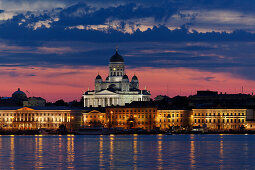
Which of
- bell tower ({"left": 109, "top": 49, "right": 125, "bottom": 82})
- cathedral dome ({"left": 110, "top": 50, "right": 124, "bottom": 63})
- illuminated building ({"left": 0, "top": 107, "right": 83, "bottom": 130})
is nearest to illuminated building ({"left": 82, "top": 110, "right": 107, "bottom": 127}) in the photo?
illuminated building ({"left": 0, "top": 107, "right": 83, "bottom": 130})

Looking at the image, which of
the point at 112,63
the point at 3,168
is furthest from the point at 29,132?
the point at 3,168

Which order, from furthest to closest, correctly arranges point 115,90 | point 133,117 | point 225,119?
1. point 115,90
2. point 133,117
3. point 225,119

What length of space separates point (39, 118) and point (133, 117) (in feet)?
70.1

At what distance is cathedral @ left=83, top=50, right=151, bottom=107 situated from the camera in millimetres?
185625

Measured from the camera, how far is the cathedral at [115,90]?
186m

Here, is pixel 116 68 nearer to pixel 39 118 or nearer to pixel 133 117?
pixel 39 118

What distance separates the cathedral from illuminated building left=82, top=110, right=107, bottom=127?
32.3 feet

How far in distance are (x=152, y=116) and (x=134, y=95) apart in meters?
22.9

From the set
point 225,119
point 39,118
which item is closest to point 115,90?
point 39,118

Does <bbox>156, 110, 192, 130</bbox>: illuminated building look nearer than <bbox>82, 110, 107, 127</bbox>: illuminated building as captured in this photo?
Yes

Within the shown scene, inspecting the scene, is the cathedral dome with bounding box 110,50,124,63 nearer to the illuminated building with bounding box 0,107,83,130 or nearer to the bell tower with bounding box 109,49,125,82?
the bell tower with bounding box 109,49,125,82

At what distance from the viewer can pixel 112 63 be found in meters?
194

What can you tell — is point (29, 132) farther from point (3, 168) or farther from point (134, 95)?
point (3, 168)

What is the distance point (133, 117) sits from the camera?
16538 cm
